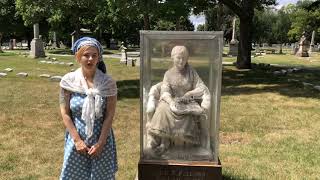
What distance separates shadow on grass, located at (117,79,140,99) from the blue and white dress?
877 cm

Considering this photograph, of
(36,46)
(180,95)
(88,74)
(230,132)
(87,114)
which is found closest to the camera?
(87,114)

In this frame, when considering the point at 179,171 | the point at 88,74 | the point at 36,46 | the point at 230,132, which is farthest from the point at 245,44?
the point at 88,74

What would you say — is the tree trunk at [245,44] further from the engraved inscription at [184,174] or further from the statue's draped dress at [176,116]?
the engraved inscription at [184,174]

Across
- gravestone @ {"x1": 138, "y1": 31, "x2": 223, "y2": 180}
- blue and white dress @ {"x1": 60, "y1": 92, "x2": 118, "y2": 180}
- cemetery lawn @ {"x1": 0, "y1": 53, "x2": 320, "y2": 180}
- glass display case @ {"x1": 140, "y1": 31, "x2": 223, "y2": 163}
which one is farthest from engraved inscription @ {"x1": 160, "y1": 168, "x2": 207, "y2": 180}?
blue and white dress @ {"x1": 60, "y1": 92, "x2": 118, "y2": 180}

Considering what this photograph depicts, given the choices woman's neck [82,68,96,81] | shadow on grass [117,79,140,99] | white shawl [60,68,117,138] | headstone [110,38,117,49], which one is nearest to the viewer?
white shawl [60,68,117,138]

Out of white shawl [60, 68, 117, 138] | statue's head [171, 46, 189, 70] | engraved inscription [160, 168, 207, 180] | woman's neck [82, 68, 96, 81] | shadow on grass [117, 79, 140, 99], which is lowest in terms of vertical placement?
shadow on grass [117, 79, 140, 99]

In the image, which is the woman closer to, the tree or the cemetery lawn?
the cemetery lawn

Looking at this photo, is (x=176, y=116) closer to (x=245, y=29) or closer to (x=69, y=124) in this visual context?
(x=69, y=124)

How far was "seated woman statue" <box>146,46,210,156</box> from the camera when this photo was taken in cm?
575

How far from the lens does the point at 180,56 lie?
5.72 m

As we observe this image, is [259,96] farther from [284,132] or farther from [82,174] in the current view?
[82,174]

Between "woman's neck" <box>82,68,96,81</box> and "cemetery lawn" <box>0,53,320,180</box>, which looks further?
"cemetery lawn" <box>0,53,320,180</box>

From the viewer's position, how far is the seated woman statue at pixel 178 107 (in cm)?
575

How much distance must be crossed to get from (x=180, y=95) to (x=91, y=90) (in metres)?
1.71
